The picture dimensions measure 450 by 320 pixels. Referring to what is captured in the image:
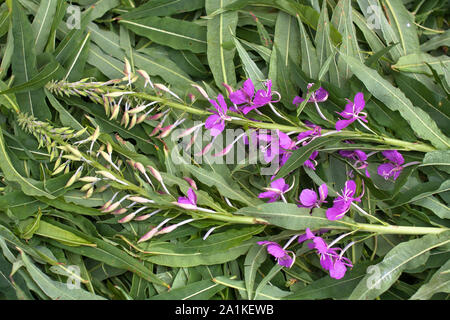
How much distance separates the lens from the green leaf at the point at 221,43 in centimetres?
125

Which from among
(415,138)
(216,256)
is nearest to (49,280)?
(216,256)

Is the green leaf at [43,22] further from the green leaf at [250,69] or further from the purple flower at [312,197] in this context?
the purple flower at [312,197]

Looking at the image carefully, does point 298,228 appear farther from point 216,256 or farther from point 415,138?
point 415,138

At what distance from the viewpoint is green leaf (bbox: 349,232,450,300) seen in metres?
1.07

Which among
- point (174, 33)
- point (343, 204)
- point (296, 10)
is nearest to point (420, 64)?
point (296, 10)

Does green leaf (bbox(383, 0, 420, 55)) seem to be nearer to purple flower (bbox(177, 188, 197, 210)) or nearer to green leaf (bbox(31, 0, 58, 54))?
purple flower (bbox(177, 188, 197, 210))

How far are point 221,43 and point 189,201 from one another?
18.0 inches

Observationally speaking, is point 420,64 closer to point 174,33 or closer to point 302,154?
point 302,154

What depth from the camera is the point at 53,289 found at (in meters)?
1.15

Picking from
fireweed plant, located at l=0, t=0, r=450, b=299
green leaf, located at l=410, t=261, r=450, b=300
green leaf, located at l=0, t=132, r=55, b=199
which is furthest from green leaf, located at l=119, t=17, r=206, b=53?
green leaf, located at l=410, t=261, r=450, b=300

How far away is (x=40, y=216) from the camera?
118cm

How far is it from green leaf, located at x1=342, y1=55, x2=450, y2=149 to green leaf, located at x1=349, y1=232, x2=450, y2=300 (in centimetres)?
25

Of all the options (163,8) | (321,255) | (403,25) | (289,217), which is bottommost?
(321,255)
